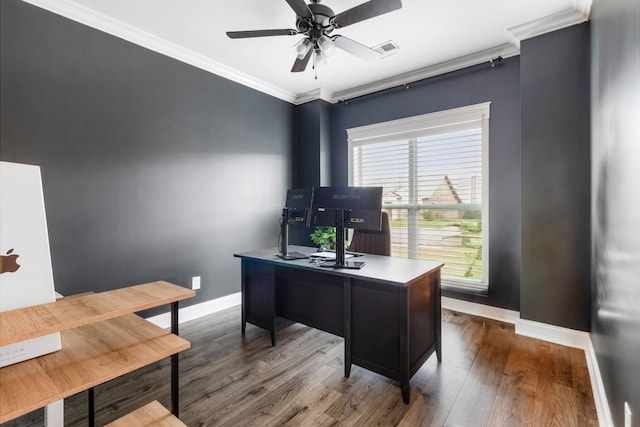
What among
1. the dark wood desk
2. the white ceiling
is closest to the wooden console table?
the dark wood desk

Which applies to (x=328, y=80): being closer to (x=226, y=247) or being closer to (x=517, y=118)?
(x=517, y=118)

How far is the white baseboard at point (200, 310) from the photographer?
2.93 m

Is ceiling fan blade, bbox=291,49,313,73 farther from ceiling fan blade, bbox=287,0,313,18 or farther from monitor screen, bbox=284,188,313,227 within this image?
monitor screen, bbox=284,188,313,227

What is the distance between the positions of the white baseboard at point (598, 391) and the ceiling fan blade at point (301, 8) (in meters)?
2.86

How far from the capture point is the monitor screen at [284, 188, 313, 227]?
2525 mm

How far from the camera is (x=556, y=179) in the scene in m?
2.55

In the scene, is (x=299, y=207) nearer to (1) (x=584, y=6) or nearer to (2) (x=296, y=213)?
(2) (x=296, y=213)

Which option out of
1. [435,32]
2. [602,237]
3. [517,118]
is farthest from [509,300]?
[435,32]

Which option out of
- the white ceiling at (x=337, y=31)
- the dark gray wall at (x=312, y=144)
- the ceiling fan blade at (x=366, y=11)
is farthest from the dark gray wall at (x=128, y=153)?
the ceiling fan blade at (x=366, y=11)

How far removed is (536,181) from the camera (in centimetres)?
264

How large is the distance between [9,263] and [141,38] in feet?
8.84

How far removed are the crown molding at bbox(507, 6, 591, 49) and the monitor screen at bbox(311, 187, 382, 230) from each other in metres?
2.05

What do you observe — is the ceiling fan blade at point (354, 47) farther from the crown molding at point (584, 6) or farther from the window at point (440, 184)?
the crown molding at point (584, 6)

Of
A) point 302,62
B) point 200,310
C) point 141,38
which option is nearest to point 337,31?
point 302,62
